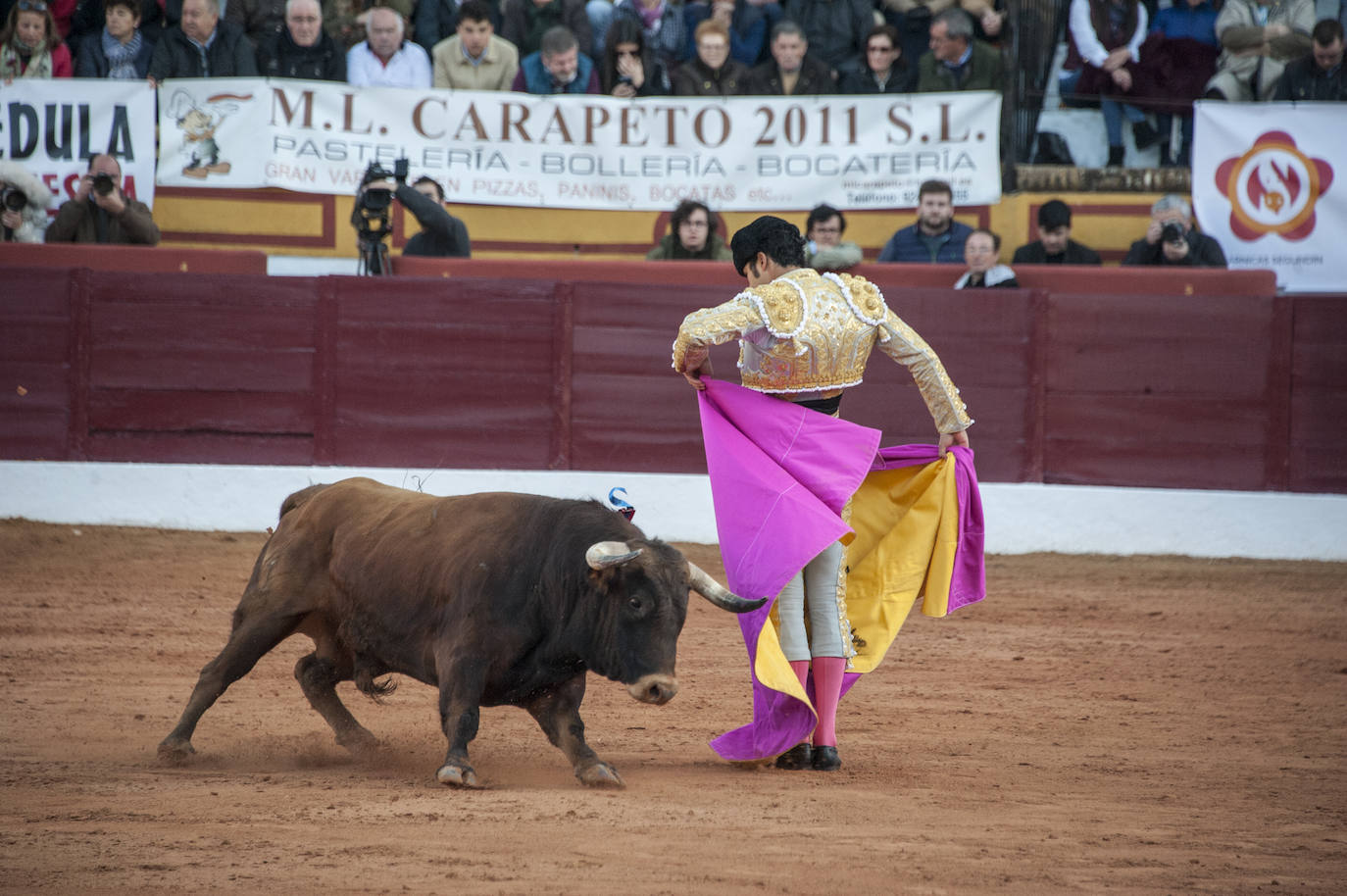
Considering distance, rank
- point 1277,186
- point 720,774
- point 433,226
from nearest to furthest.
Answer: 1. point 720,774
2. point 433,226
3. point 1277,186

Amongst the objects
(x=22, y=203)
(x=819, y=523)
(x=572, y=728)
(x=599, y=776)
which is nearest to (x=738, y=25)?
(x=22, y=203)

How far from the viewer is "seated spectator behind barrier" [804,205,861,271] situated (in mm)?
7691

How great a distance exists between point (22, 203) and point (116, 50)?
119 cm

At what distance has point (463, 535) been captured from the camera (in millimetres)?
3801

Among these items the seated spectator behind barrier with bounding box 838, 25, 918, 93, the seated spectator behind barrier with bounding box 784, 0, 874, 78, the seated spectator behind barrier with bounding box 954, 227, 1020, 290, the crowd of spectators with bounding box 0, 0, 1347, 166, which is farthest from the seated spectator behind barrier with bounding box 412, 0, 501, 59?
the seated spectator behind barrier with bounding box 954, 227, 1020, 290

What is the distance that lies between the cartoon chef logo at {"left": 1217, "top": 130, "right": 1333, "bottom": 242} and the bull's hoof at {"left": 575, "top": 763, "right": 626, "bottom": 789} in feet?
20.7

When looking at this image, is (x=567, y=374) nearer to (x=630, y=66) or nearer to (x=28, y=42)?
(x=630, y=66)

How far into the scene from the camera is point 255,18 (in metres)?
9.46

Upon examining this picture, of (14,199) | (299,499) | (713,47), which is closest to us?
(299,499)

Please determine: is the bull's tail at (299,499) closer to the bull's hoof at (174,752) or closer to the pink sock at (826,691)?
the bull's hoof at (174,752)

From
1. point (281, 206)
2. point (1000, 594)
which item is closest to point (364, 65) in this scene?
point (281, 206)

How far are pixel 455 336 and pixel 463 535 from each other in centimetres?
452

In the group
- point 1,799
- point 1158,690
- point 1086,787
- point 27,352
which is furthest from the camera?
point 27,352

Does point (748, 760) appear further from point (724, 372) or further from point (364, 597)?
point (724, 372)
